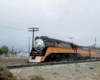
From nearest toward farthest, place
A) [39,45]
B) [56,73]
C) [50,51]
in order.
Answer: [56,73] → [39,45] → [50,51]

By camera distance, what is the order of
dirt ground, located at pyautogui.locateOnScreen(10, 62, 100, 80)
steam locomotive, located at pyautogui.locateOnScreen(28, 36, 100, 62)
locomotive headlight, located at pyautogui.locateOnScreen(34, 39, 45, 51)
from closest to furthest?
1. dirt ground, located at pyautogui.locateOnScreen(10, 62, 100, 80)
2. steam locomotive, located at pyautogui.locateOnScreen(28, 36, 100, 62)
3. locomotive headlight, located at pyautogui.locateOnScreen(34, 39, 45, 51)

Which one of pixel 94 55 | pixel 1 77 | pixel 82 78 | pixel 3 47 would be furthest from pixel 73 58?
pixel 3 47

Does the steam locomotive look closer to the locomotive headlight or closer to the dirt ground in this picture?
the locomotive headlight

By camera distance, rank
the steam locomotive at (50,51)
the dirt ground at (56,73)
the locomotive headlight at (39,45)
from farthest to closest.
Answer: the locomotive headlight at (39,45), the steam locomotive at (50,51), the dirt ground at (56,73)

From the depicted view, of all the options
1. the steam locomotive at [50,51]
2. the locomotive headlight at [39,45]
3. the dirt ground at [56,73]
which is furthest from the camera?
the locomotive headlight at [39,45]

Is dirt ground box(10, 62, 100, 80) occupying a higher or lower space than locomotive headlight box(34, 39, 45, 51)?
lower

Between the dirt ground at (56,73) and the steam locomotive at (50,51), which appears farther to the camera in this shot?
the steam locomotive at (50,51)

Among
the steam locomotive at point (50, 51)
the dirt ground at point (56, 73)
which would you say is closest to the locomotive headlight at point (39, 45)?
the steam locomotive at point (50, 51)

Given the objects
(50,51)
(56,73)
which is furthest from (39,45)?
(56,73)

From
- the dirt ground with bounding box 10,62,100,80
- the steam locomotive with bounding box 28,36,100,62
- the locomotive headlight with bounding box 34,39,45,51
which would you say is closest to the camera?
the dirt ground with bounding box 10,62,100,80

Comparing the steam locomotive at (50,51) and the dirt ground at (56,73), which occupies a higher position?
the steam locomotive at (50,51)

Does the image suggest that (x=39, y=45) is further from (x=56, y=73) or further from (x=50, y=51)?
(x=56, y=73)

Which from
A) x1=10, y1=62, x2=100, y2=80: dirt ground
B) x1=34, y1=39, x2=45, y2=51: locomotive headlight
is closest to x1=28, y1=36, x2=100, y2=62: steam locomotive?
x1=34, y1=39, x2=45, y2=51: locomotive headlight

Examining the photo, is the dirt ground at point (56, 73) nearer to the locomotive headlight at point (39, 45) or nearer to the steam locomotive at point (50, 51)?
the steam locomotive at point (50, 51)
